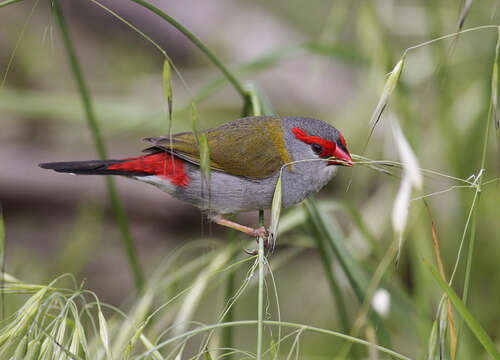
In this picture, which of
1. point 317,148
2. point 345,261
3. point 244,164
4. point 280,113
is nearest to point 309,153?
point 317,148

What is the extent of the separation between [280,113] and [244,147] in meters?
3.91

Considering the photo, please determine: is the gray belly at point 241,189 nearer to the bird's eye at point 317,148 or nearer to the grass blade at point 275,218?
the bird's eye at point 317,148

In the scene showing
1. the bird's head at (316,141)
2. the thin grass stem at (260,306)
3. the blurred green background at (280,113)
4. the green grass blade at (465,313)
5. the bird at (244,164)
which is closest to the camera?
the thin grass stem at (260,306)

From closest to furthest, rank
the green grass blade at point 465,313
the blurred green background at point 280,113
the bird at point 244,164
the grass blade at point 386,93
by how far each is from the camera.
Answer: the green grass blade at point 465,313 < the grass blade at point 386,93 < the bird at point 244,164 < the blurred green background at point 280,113

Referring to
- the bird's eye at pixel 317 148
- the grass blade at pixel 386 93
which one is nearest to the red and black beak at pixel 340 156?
the bird's eye at pixel 317 148

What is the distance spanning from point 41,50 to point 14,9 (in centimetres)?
111

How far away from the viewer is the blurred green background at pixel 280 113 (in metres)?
2.82

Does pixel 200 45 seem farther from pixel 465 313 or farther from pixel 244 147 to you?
pixel 465 313

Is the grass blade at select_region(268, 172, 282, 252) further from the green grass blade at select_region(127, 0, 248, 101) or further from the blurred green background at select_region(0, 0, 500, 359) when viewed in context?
the blurred green background at select_region(0, 0, 500, 359)

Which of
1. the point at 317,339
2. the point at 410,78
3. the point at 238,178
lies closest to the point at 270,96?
the point at 410,78

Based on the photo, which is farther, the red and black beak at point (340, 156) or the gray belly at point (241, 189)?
the gray belly at point (241, 189)

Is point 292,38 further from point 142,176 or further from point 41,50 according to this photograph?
point 142,176

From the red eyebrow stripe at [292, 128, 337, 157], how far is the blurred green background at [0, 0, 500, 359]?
369mm

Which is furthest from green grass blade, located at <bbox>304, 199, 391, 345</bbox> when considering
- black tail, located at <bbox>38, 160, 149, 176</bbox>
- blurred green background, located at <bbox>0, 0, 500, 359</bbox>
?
black tail, located at <bbox>38, 160, 149, 176</bbox>
